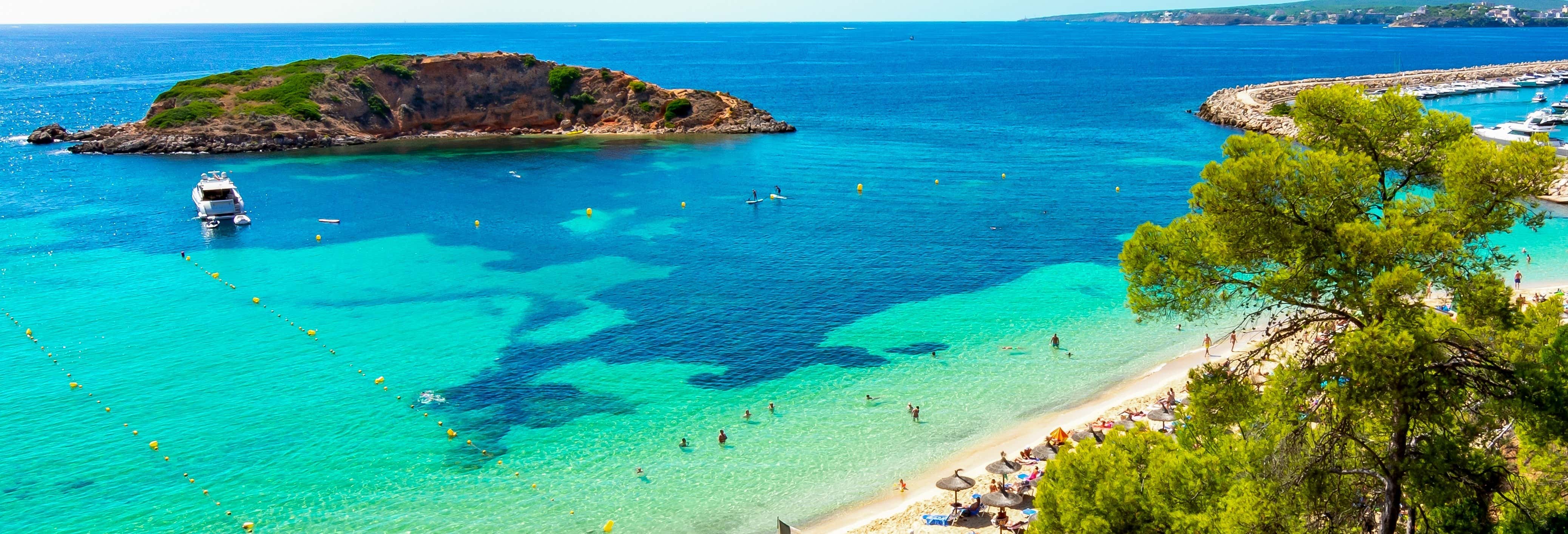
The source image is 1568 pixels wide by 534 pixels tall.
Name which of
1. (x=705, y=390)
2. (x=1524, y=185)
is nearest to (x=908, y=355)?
(x=705, y=390)

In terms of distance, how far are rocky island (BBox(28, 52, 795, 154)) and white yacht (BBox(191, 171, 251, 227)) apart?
105ft

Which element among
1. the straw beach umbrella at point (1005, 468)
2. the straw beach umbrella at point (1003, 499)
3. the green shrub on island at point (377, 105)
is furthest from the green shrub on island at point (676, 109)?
the straw beach umbrella at point (1003, 499)

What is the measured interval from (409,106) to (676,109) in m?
33.8

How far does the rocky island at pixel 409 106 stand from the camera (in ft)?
370

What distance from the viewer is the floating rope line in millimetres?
33781

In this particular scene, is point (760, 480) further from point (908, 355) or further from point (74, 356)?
point (74, 356)

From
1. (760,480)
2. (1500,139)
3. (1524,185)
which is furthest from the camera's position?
(1500,139)

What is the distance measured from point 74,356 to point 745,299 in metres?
34.7

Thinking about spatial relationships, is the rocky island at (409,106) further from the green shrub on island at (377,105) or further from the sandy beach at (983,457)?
the sandy beach at (983,457)

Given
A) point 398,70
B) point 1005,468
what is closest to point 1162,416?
point 1005,468

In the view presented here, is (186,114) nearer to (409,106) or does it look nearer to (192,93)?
(192,93)

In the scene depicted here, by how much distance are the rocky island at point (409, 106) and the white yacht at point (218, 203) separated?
32.1 metres

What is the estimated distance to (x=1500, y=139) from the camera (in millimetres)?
95500

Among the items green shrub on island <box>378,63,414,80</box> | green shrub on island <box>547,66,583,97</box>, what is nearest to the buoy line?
green shrub on island <box>378,63,414,80</box>
